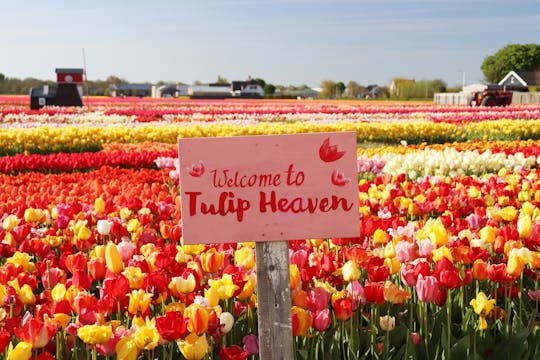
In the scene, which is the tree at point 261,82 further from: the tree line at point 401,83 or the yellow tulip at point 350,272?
the yellow tulip at point 350,272

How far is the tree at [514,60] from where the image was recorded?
96625 millimetres

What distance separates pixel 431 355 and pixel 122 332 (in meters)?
0.98

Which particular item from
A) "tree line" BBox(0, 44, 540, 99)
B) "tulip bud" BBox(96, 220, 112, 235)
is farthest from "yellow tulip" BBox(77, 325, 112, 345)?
"tree line" BBox(0, 44, 540, 99)

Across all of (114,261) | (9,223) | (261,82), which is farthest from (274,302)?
(261,82)

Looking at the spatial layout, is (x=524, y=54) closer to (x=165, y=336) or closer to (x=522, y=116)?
(x=522, y=116)

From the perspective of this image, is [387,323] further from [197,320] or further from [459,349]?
[197,320]

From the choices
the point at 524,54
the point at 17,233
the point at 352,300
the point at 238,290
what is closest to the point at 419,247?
the point at 352,300

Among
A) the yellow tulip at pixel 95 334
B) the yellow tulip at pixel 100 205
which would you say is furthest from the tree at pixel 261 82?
the yellow tulip at pixel 95 334

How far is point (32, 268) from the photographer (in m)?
2.95

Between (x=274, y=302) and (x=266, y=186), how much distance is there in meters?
0.34

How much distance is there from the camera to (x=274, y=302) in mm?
2074

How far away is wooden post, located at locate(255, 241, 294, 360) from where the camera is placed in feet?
6.72

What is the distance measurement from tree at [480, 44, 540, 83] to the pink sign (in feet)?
320

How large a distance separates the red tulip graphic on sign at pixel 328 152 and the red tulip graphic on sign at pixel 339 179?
1.6 inches
